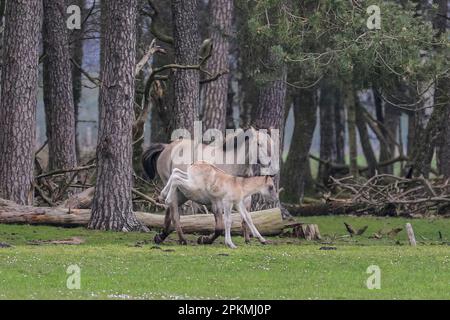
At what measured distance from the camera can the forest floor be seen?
15508mm

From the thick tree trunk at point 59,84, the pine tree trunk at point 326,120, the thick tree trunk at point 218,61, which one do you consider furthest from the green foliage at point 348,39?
the pine tree trunk at point 326,120

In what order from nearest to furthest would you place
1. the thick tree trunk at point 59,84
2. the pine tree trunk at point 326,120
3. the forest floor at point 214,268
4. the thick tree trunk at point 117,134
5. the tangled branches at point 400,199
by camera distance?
1. the forest floor at point 214,268
2. the thick tree trunk at point 117,134
3. the tangled branches at point 400,199
4. the thick tree trunk at point 59,84
5. the pine tree trunk at point 326,120

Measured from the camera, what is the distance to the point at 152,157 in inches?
925

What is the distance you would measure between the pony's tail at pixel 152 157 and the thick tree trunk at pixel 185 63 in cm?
430

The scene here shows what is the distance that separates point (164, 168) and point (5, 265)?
6064mm

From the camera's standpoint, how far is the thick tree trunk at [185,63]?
28016 mm

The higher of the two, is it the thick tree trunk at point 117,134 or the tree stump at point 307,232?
the thick tree trunk at point 117,134

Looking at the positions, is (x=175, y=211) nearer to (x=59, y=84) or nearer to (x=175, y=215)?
(x=175, y=215)

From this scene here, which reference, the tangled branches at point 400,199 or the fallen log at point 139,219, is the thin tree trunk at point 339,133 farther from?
the fallen log at point 139,219

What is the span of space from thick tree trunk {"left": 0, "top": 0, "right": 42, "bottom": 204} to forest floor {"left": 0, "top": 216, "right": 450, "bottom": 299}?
263cm

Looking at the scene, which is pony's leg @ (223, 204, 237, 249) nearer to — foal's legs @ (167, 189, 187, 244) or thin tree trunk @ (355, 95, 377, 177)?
foal's legs @ (167, 189, 187, 244)

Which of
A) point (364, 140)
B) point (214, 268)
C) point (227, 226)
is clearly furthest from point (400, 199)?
point (364, 140)

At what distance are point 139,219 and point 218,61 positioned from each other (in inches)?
239

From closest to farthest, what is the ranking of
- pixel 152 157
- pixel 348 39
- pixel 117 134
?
pixel 152 157
pixel 117 134
pixel 348 39
